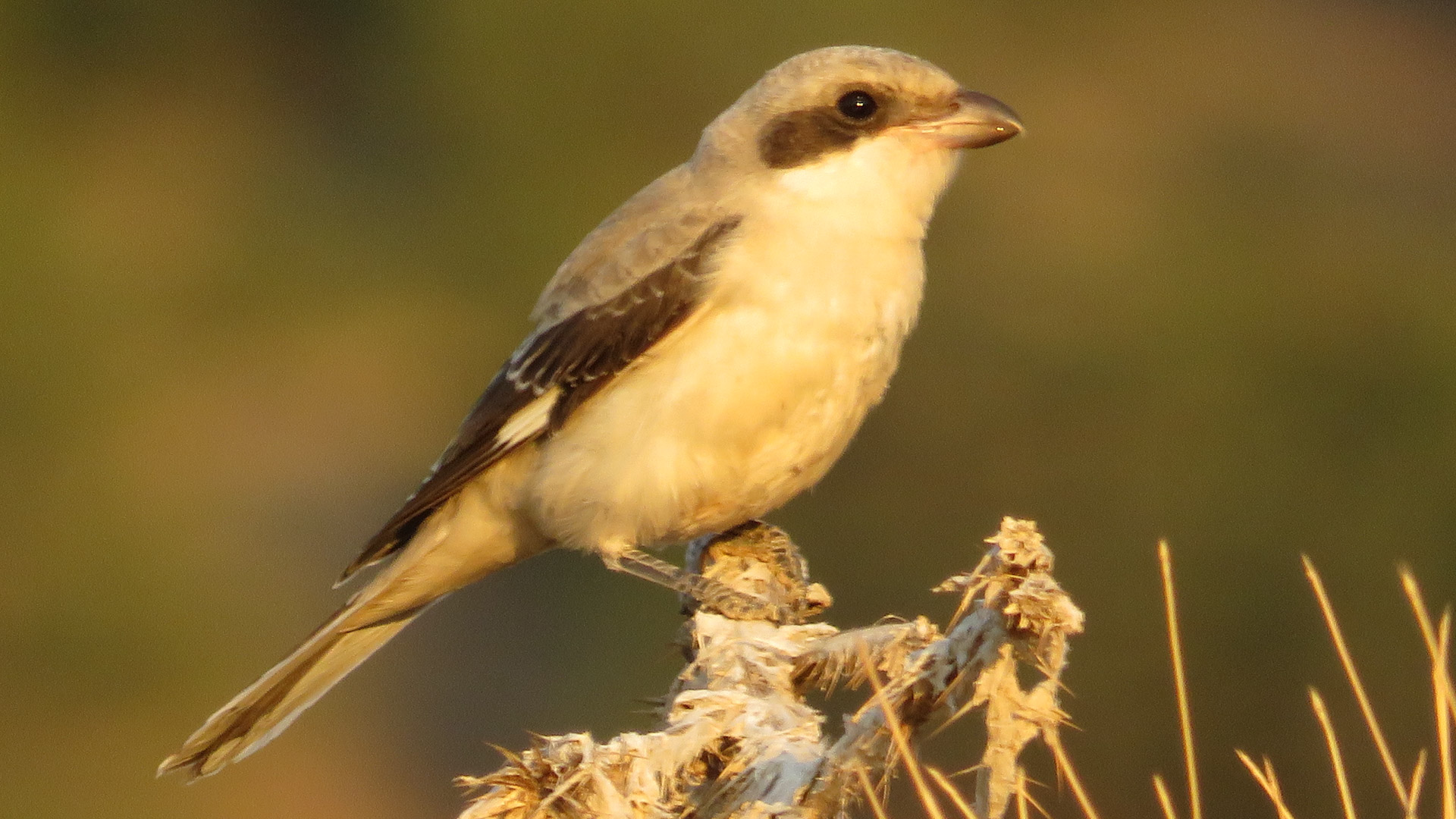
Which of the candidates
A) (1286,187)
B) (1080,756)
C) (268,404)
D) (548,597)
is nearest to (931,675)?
(1080,756)

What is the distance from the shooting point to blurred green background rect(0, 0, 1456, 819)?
278 inches

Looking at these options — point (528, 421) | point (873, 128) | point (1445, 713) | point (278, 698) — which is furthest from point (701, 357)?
point (1445, 713)

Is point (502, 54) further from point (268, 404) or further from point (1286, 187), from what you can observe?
point (1286, 187)

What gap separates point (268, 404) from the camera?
12.0 m

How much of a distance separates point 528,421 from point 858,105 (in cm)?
90

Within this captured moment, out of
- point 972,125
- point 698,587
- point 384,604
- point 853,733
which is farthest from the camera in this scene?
point 384,604

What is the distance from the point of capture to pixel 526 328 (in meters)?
9.77

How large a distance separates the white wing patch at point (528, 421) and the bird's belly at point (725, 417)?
0.09 meters

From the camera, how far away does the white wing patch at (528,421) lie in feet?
11.5

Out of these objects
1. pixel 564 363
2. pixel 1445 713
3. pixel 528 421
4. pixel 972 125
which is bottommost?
pixel 1445 713

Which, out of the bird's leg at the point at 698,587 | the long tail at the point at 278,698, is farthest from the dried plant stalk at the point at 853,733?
the long tail at the point at 278,698

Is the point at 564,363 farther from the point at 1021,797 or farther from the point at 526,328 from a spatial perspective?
the point at 526,328

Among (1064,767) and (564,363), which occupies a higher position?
(564,363)

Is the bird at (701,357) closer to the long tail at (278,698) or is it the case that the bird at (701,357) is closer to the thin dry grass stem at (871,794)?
the long tail at (278,698)
